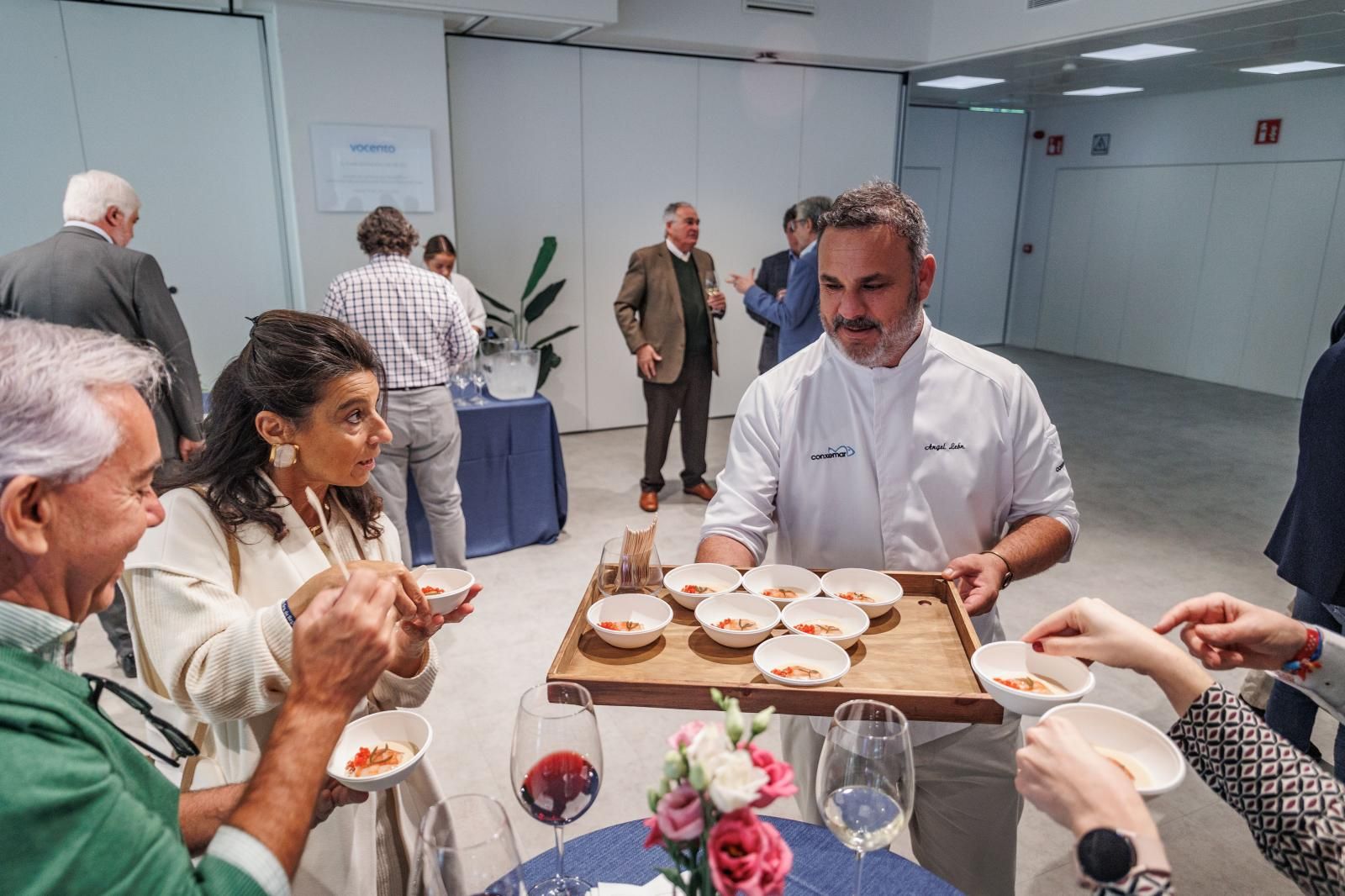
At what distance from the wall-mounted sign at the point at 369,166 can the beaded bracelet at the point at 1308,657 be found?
17.0 feet

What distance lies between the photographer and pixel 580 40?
6.11 metres

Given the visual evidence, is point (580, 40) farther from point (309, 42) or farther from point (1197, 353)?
point (1197, 353)

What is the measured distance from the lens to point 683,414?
17.7 ft

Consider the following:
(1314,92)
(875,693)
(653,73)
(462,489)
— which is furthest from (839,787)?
(1314,92)

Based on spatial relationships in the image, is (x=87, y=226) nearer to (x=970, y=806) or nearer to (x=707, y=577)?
(x=707, y=577)

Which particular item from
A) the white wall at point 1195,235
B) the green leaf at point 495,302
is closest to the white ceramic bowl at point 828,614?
the green leaf at point 495,302

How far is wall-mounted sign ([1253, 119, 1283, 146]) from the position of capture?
26.2 ft

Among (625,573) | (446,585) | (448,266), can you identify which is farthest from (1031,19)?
(446,585)

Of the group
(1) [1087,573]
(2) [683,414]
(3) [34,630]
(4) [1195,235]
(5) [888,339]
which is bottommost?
(1) [1087,573]

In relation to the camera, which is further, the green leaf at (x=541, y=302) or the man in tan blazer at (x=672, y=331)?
the green leaf at (x=541, y=302)

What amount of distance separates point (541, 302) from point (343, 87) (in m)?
1.85

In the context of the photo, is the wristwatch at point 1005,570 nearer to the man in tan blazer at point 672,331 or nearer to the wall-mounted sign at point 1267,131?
the man in tan blazer at point 672,331

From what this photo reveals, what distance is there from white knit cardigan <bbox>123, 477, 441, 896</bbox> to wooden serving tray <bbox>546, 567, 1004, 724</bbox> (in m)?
0.40

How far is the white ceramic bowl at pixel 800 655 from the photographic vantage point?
1.45 m
